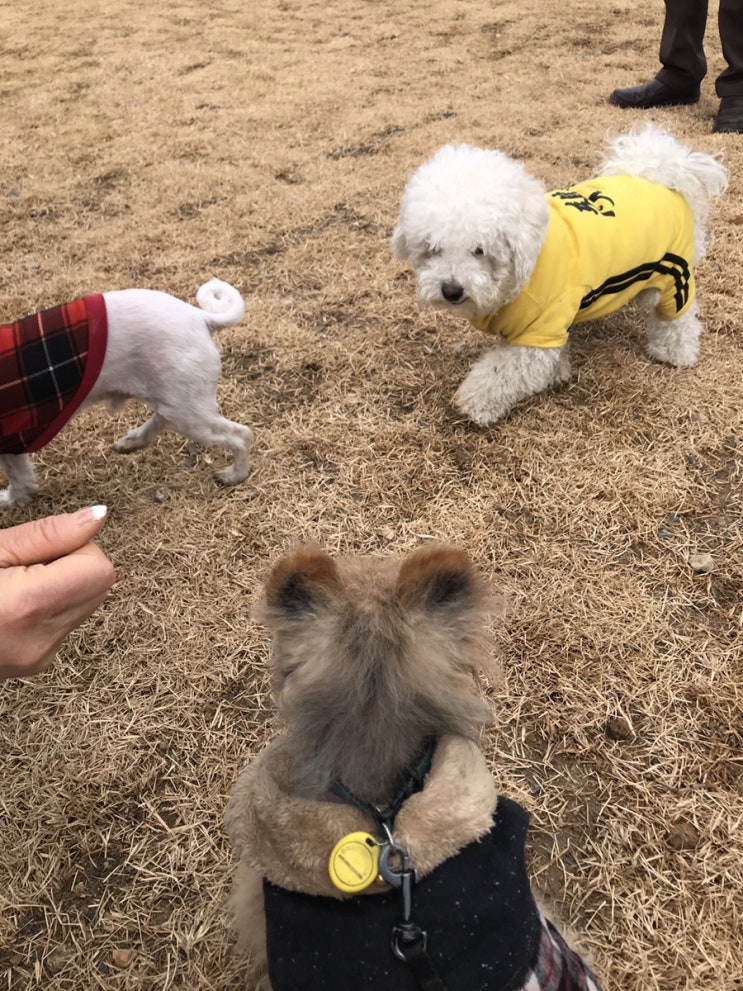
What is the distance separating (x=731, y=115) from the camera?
523cm

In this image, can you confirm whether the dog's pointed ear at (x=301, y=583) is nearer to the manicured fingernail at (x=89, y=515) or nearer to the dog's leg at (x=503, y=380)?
the manicured fingernail at (x=89, y=515)

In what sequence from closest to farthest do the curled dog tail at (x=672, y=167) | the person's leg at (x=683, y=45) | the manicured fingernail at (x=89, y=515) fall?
1. the manicured fingernail at (x=89, y=515)
2. the curled dog tail at (x=672, y=167)
3. the person's leg at (x=683, y=45)

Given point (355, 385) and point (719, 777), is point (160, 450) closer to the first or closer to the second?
point (355, 385)

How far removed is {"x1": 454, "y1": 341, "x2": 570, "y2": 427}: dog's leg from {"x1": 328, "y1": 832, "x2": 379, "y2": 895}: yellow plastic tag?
2284 millimetres

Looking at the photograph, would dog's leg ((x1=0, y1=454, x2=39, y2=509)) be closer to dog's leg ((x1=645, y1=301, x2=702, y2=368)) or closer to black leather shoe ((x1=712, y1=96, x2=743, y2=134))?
dog's leg ((x1=645, y1=301, x2=702, y2=368))

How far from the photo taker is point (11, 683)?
2.32 metres

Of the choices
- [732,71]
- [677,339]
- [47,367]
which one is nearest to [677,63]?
[732,71]

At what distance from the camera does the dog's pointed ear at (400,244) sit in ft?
9.84

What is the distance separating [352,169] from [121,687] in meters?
4.53

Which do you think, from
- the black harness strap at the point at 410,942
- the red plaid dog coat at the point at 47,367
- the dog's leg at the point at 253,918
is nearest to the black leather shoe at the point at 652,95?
the red plaid dog coat at the point at 47,367

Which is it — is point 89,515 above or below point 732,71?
below

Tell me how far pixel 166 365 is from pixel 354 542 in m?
1.05

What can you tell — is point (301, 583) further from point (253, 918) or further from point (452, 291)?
point (452, 291)

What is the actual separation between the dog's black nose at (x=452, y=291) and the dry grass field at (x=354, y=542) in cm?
61
